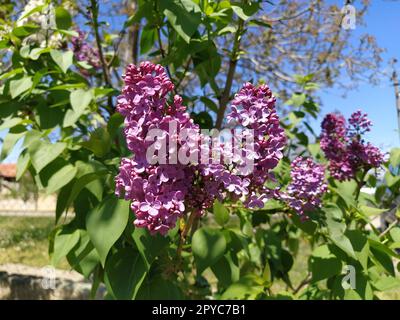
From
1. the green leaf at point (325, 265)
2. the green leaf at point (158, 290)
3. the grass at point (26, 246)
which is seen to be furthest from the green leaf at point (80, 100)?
the grass at point (26, 246)

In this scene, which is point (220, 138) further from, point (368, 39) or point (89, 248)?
point (368, 39)

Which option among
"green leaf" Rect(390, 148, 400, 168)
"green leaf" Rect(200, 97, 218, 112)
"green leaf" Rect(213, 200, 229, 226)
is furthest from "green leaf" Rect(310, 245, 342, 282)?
"green leaf" Rect(200, 97, 218, 112)

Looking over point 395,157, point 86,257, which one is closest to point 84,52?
point 86,257

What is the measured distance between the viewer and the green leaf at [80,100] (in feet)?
4.55

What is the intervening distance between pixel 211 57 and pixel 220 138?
0.65 m

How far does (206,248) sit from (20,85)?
89 cm

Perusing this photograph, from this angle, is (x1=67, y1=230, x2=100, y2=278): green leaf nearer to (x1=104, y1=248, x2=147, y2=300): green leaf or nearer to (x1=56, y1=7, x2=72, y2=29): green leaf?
(x1=104, y1=248, x2=147, y2=300): green leaf

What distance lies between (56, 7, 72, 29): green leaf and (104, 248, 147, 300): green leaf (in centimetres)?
96

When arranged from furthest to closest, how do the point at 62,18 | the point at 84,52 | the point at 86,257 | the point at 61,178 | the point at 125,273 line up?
the point at 84,52, the point at 62,18, the point at 61,178, the point at 86,257, the point at 125,273

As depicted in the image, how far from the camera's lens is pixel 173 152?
794mm

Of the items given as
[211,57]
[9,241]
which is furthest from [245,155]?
[9,241]

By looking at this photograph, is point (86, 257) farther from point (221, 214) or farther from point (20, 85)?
point (20, 85)

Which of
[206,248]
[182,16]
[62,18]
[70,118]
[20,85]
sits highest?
[62,18]

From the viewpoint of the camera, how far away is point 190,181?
Answer: 853 mm
